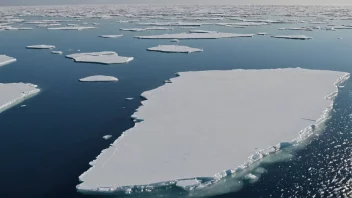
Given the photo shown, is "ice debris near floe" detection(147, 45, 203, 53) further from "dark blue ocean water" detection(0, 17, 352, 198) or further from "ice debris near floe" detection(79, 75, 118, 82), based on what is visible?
"ice debris near floe" detection(79, 75, 118, 82)

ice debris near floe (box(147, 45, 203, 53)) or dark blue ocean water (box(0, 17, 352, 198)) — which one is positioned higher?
ice debris near floe (box(147, 45, 203, 53))

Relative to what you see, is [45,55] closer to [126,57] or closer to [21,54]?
[21,54]

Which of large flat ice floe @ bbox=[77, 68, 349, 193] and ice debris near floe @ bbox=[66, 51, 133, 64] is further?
ice debris near floe @ bbox=[66, 51, 133, 64]

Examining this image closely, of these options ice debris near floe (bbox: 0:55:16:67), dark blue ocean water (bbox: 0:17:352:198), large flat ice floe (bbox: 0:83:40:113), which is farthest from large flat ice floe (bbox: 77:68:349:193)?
ice debris near floe (bbox: 0:55:16:67)

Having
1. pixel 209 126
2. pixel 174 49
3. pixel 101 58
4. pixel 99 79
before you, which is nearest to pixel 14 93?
pixel 99 79

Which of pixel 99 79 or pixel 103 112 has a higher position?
pixel 99 79

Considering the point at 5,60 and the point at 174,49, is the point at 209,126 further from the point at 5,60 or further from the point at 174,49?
the point at 5,60
